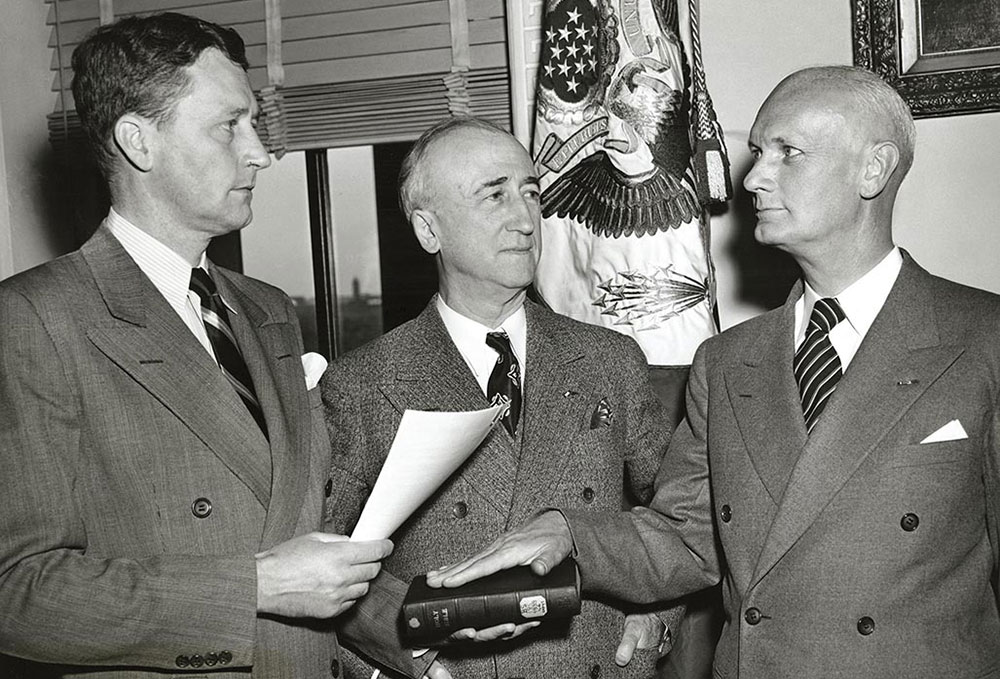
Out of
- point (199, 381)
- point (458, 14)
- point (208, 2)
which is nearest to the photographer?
point (199, 381)

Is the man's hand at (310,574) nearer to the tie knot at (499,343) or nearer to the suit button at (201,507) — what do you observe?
the suit button at (201,507)

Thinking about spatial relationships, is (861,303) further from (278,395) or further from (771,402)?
(278,395)

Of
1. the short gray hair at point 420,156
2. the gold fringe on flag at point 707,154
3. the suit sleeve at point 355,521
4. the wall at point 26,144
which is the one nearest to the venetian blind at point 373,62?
the wall at point 26,144

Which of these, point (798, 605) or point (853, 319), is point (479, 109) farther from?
point (798, 605)

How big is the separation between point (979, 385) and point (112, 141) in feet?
4.95

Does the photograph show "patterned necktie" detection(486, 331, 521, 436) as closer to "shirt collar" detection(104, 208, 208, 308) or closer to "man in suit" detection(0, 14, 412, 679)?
"man in suit" detection(0, 14, 412, 679)

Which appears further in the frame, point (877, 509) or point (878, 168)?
point (878, 168)

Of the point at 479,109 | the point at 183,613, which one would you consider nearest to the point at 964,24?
the point at 479,109

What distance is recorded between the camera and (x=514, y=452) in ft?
6.67

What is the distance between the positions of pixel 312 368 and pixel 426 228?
0.41 m

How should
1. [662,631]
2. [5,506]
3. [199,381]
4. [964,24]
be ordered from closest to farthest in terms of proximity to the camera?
[5,506], [199,381], [662,631], [964,24]

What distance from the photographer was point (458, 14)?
3254 millimetres

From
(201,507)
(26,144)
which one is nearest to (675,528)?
(201,507)

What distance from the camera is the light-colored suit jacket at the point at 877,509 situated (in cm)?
168
